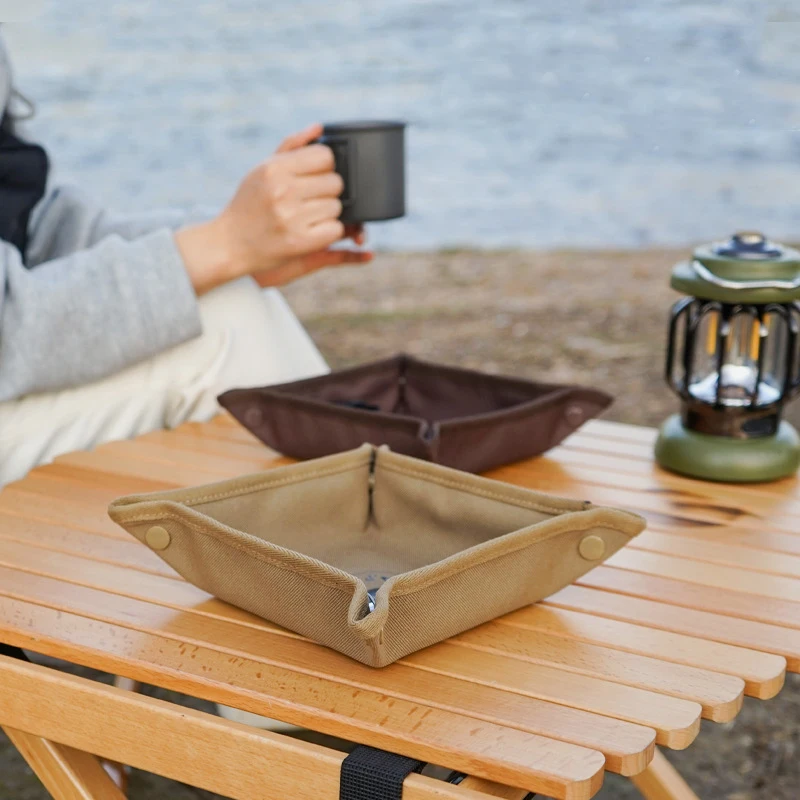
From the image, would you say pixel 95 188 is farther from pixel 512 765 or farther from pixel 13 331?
pixel 512 765

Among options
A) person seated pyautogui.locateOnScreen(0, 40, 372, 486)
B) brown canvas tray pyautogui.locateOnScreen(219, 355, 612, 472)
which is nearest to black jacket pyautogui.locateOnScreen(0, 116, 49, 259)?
person seated pyautogui.locateOnScreen(0, 40, 372, 486)

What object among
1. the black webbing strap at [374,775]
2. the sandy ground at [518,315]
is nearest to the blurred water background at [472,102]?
the sandy ground at [518,315]

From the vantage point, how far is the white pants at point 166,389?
155 cm

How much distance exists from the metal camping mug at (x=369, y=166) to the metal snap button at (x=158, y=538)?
2.24 ft

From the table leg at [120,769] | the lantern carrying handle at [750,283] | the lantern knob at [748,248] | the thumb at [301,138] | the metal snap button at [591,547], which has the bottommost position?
the table leg at [120,769]

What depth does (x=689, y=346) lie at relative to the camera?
56.3 inches

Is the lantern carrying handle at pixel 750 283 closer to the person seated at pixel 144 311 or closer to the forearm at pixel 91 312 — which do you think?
the person seated at pixel 144 311

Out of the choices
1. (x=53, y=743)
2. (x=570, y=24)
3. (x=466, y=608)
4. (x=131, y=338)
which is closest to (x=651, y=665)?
(x=466, y=608)

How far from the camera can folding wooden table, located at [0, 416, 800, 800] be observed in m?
0.85

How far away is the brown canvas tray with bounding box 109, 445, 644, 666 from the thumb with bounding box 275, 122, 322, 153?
0.57 metres

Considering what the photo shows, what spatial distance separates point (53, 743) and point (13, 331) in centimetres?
67

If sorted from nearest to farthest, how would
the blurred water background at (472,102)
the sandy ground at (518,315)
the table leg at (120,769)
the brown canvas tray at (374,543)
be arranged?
the brown canvas tray at (374,543), the table leg at (120,769), the sandy ground at (518,315), the blurred water background at (472,102)

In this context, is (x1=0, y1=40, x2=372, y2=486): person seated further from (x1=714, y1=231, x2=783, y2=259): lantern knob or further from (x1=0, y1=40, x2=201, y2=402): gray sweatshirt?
(x1=714, y1=231, x2=783, y2=259): lantern knob

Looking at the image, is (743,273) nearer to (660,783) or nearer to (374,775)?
(660,783)
